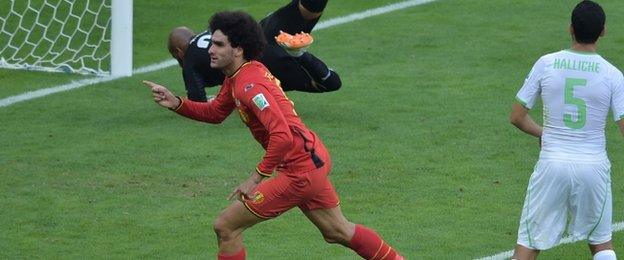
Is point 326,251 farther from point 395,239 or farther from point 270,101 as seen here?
point 270,101

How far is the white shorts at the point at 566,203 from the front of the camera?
7969 millimetres

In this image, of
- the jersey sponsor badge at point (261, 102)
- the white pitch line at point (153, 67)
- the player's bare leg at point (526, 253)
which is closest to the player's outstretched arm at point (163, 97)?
the jersey sponsor badge at point (261, 102)

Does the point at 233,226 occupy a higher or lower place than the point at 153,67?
higher

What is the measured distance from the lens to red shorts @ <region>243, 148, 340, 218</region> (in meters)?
8.27

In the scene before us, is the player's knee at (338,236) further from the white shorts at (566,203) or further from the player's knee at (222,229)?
the white shorts at (566,203)

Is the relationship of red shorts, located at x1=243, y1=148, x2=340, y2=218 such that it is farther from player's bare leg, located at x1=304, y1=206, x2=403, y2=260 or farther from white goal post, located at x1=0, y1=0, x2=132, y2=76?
white goal post, located at x1=0, y1=0, x2=132, y2=76

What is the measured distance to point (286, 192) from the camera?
828cm

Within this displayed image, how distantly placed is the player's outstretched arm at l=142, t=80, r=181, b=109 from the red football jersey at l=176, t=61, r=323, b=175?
0.94ft

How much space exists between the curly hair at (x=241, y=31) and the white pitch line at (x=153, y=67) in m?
6.26

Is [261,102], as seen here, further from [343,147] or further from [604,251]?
[343,147]

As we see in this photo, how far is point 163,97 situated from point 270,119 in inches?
33.9

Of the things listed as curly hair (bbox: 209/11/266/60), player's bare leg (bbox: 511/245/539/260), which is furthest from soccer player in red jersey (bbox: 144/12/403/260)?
player's bare leg (bbox: 511/245/539/260)

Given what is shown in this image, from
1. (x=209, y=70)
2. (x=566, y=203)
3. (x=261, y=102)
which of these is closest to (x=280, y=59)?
(x=209, y=70)

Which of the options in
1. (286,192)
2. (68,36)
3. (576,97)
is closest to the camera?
(576,97)
